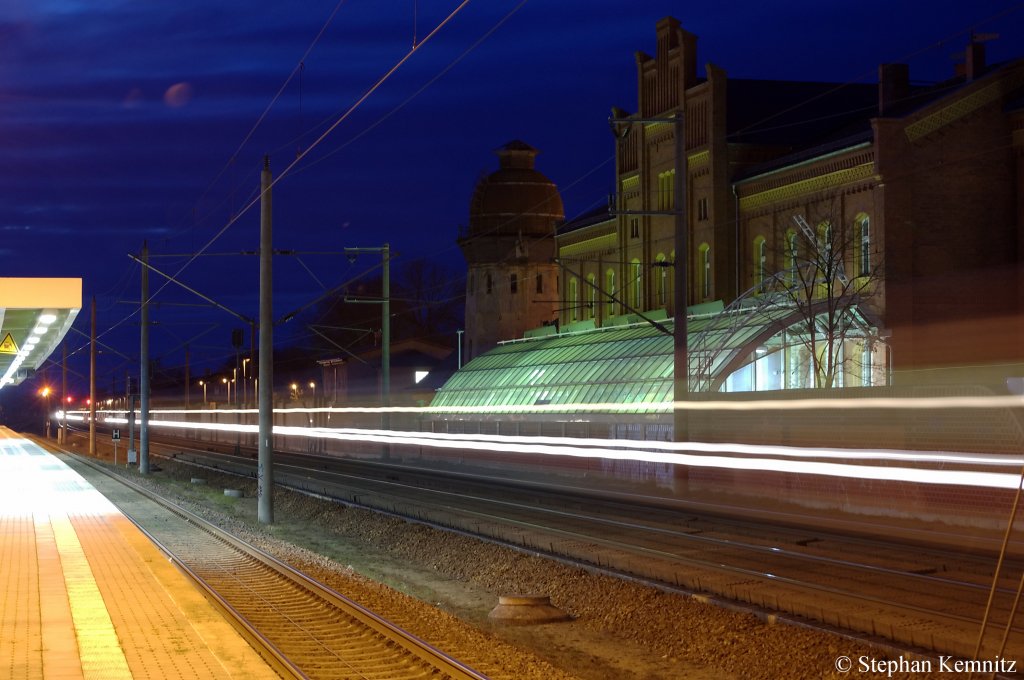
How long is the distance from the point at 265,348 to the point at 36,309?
7.19m

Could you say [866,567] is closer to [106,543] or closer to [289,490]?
[106,543]

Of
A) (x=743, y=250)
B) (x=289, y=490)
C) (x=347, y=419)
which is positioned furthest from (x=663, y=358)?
(x=347, y=419)

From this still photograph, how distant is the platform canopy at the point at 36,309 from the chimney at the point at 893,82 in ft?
102

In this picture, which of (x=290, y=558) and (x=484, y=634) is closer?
(x=484, y=634)

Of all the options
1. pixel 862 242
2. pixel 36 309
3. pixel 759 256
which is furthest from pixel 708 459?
pixel 759 256

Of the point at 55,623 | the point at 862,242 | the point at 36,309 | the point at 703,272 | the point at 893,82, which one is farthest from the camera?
the point at 703,272

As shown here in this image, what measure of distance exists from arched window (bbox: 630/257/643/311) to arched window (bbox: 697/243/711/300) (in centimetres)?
535

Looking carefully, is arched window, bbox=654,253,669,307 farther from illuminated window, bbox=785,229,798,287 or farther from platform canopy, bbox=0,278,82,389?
platform canopy, bbox=0,278,82,389

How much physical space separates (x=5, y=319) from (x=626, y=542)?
20.5m

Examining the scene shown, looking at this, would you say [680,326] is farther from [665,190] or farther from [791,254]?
[665,190]

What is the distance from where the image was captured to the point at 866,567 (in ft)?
60.8

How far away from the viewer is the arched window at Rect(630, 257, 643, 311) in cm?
6031

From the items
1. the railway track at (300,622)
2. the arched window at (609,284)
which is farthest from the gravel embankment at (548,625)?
the arched window at (609,284)

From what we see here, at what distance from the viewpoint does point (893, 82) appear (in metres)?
49.2
